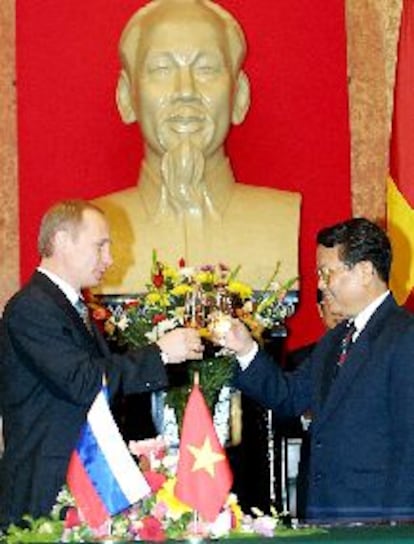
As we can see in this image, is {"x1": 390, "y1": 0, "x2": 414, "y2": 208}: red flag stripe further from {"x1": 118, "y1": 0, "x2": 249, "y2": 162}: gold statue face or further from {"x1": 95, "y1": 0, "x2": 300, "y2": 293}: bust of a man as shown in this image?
{"x1": 118, "y1": 0, "x2": 249, "y2": 162}: gold statue face

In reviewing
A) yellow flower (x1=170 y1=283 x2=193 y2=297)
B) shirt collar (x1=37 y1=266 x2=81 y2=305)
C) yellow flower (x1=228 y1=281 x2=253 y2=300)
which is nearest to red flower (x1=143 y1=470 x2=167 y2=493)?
shirt collar (x1=37 y1=266 x2=81 y2=305)

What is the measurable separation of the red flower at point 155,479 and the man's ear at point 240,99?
297 cm

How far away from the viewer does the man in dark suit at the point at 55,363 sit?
11.8 ft

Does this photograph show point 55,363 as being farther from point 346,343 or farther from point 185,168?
point 185,168

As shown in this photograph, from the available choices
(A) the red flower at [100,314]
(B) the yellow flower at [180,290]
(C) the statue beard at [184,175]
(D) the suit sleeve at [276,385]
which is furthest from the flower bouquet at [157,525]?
(C) the statue beard at [184,175]

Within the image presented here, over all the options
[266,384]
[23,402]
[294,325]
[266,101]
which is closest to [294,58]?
[266,101]

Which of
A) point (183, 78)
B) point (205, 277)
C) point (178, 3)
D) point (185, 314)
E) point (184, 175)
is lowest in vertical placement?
point (185, 314)

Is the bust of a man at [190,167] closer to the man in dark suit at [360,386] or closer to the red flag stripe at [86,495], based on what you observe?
the man in dark suit at [360,386]

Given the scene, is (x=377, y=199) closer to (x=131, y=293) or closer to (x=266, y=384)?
(x=131, y=293)

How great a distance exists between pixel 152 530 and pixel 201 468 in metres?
0.29

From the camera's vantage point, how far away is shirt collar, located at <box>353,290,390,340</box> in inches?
152

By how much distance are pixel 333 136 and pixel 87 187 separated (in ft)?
3.94

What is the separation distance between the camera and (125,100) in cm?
582

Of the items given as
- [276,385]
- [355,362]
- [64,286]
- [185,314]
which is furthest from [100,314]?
[355,362]
